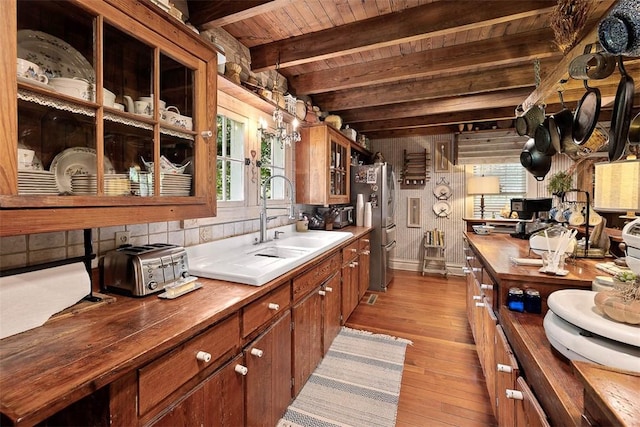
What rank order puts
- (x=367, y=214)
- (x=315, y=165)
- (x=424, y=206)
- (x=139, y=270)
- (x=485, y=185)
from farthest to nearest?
(x=424, y=206), (x=485, y=185), (x=367, y=214), (x=315, y=165), (x=139, y=270)

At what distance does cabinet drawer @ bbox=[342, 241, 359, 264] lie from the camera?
8.87 feet

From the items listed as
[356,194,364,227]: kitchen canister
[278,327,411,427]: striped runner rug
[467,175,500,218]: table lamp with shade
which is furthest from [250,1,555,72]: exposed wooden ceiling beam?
[467,175,500,218]: table lamp with shade

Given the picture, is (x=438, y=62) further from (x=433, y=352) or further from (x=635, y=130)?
(x=433, y=352)

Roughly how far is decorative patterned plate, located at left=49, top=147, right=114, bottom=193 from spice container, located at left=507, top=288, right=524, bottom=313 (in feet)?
5.63

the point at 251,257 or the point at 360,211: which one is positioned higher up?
the point at 360,211

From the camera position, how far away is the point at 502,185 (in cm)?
462

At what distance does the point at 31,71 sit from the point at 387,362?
2520mm

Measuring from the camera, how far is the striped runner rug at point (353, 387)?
1.69 m

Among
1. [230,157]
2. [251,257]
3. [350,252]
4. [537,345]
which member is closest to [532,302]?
[537,345]

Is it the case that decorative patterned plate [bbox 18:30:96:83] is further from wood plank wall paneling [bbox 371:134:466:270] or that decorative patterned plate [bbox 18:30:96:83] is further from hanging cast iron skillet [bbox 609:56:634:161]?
wood plank wall paneling [bbox 371:134:466:270]

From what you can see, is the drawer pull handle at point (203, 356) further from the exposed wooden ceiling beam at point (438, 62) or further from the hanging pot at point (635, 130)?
the exposed wooden ceiling beam at point (438, 62)

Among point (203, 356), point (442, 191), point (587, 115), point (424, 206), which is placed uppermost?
point (587, 115)

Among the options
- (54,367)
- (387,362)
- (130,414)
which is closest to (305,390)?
(387,362)

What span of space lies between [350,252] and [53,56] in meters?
2.47
